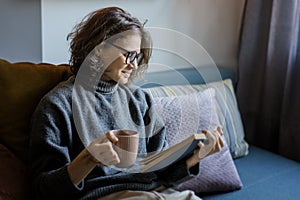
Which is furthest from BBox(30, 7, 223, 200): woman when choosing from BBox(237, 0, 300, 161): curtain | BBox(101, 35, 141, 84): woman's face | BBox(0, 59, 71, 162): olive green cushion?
BBox(237, 0, 300, 161): curtain

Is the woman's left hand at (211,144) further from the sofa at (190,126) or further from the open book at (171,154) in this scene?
the sofa at (190,126)

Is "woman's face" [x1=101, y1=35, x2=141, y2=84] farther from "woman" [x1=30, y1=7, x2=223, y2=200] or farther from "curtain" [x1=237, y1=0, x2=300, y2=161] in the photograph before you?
"curtain" [x1=237, y1=0, x2=300, y2=161]

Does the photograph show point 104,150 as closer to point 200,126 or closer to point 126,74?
point 126,74

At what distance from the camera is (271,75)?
236 cm

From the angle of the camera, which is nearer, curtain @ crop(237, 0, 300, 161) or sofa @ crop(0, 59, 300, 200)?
sofa @ crop(0, 59, 300, 200)

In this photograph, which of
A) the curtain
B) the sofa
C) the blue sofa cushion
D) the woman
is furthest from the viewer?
the curtain

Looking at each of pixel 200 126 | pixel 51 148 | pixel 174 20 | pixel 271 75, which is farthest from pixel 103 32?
pixel 271 75

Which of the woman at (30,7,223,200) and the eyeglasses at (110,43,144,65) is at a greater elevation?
the eyeglasses at (110,43,144,65)

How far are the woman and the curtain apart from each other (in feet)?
3.18

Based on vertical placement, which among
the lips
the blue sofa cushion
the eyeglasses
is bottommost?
the blue sofa cushion

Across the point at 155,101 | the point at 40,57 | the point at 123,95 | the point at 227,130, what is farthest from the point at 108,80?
the point at 227,130

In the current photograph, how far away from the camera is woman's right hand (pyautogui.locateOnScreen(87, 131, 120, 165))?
123 centimetres

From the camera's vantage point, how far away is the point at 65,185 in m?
1.31

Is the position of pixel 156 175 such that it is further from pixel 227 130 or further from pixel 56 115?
pixel 227 130
